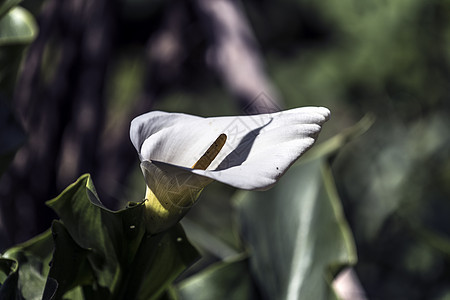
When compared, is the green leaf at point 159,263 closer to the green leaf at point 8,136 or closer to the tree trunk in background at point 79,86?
the green leaf at point 8,136

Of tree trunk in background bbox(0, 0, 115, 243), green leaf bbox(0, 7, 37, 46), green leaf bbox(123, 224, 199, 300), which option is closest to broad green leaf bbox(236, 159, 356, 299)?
green leaf bbox(123, 224, 199, 300)

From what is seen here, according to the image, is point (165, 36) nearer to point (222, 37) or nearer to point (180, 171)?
point (222, 37)

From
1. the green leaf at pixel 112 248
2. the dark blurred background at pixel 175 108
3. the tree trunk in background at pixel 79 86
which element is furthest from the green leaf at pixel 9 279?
the tree trunk in background at pixel 79 86

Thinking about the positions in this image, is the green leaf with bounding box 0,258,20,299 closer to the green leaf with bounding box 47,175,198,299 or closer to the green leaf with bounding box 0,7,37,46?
the green leaf with bounding box 47,175,198,299

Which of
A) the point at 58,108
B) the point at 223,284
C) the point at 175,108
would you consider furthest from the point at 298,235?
the point at 175,108

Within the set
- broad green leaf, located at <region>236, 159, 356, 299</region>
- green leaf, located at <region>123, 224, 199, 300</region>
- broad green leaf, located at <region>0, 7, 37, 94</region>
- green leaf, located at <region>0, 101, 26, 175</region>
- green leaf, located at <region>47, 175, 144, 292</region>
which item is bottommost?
broad green leaf, located at <region>236, 159, 356, 299</region>

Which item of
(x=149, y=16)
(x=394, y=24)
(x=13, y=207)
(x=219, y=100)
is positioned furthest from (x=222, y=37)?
(x=219, y=100)

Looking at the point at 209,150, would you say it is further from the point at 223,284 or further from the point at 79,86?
the point at 79,86
